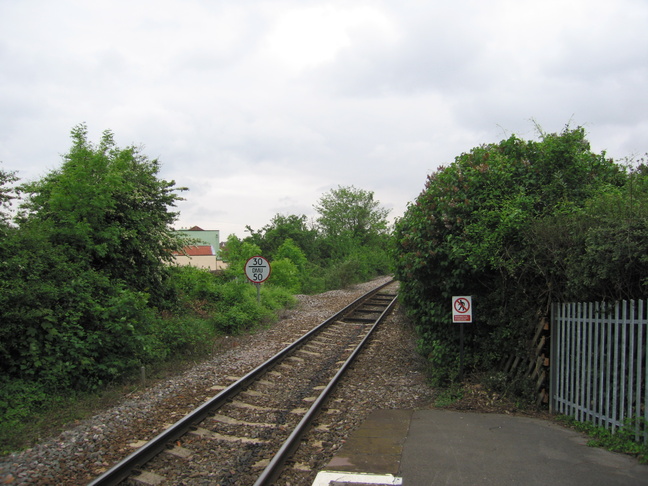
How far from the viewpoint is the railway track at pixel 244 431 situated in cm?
500

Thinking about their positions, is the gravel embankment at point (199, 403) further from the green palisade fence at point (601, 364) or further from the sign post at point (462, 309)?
the green palisade fence at point (601, 364)

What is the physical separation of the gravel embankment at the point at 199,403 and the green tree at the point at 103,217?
265 cm

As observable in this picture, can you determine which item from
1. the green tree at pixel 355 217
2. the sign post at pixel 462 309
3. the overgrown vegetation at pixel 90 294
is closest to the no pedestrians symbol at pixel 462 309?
the sign post at pixel 462 309

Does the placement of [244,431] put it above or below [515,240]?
below

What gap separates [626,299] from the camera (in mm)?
5590

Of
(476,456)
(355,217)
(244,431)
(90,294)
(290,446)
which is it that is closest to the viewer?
(476,456)

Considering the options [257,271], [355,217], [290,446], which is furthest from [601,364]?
[355,217]

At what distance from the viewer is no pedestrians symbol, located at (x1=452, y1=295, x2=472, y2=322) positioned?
25.6 ft

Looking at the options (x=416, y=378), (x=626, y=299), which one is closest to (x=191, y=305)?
(x=416, y=378)

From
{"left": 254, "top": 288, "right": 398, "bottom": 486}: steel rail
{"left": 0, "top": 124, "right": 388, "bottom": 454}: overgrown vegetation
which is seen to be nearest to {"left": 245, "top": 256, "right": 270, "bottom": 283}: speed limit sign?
{"left": 0, "top": 124, "right": 388, "bottom": 454}: overgrown vegetation

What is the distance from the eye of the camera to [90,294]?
8.52 m

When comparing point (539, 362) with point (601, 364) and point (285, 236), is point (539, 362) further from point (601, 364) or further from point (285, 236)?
point (285, 236)

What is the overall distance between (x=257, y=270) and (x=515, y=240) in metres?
10.6

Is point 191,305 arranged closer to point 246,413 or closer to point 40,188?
point 40,188
